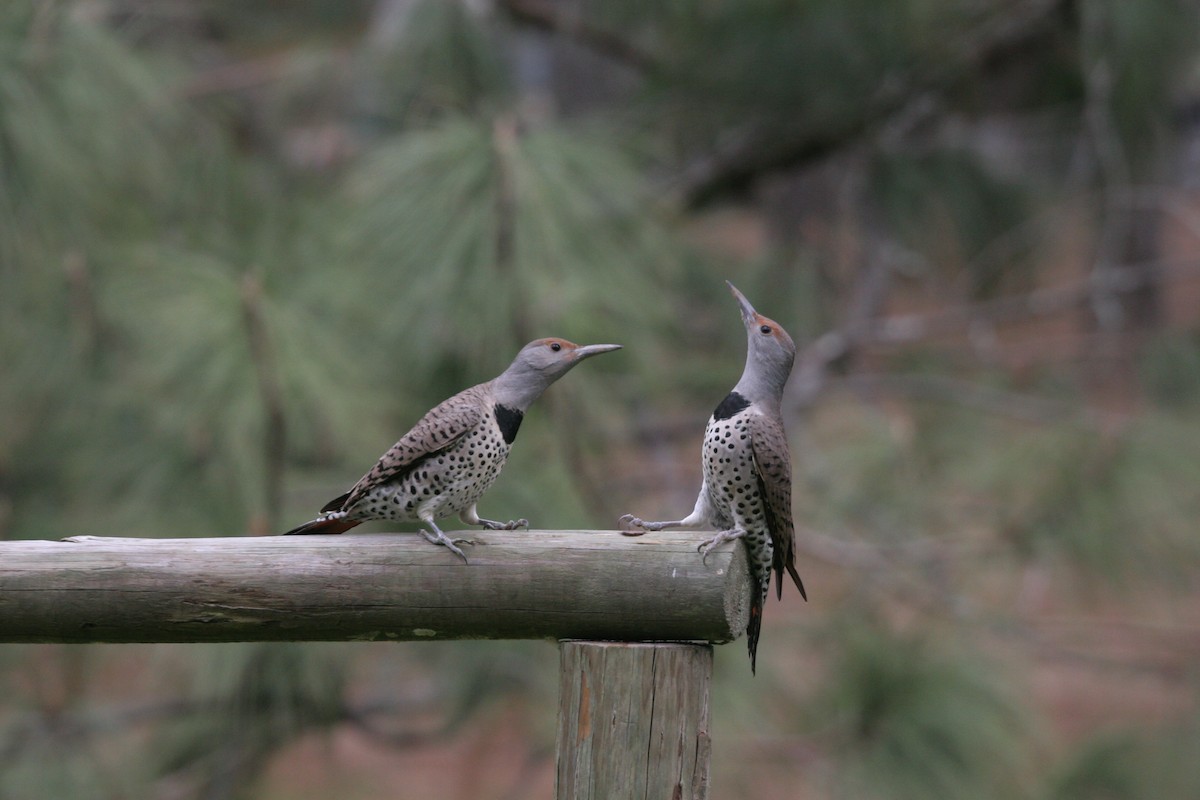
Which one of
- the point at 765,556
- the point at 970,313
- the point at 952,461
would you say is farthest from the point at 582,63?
the point at 765,556

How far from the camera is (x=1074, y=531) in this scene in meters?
3.80

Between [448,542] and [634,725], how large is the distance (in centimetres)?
37

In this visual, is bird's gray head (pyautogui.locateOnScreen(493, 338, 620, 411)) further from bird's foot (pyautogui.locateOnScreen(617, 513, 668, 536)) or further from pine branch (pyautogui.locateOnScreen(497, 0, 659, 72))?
pine branch (pyautogui.locateOnScreen(497, 0, 659, 72))

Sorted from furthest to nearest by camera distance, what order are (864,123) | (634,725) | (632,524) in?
(864,123) → (632,524) → (634,725)

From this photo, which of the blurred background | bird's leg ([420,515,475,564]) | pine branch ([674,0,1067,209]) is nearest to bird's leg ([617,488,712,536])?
bird's leg ([420,515,475,564])

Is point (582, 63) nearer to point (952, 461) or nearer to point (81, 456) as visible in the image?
point (952, 461)

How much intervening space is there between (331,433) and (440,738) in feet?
4.67

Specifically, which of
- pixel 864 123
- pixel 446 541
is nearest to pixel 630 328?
pixel 864 123

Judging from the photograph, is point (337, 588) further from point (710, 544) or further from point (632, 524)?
point (710, 544)

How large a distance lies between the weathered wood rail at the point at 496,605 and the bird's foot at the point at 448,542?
1 cm

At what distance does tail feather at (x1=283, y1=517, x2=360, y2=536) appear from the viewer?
6.74ft

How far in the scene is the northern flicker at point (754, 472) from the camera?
1935mm

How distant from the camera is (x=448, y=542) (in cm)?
187

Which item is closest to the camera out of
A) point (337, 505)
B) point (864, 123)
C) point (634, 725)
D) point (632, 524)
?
point (634, 725)
